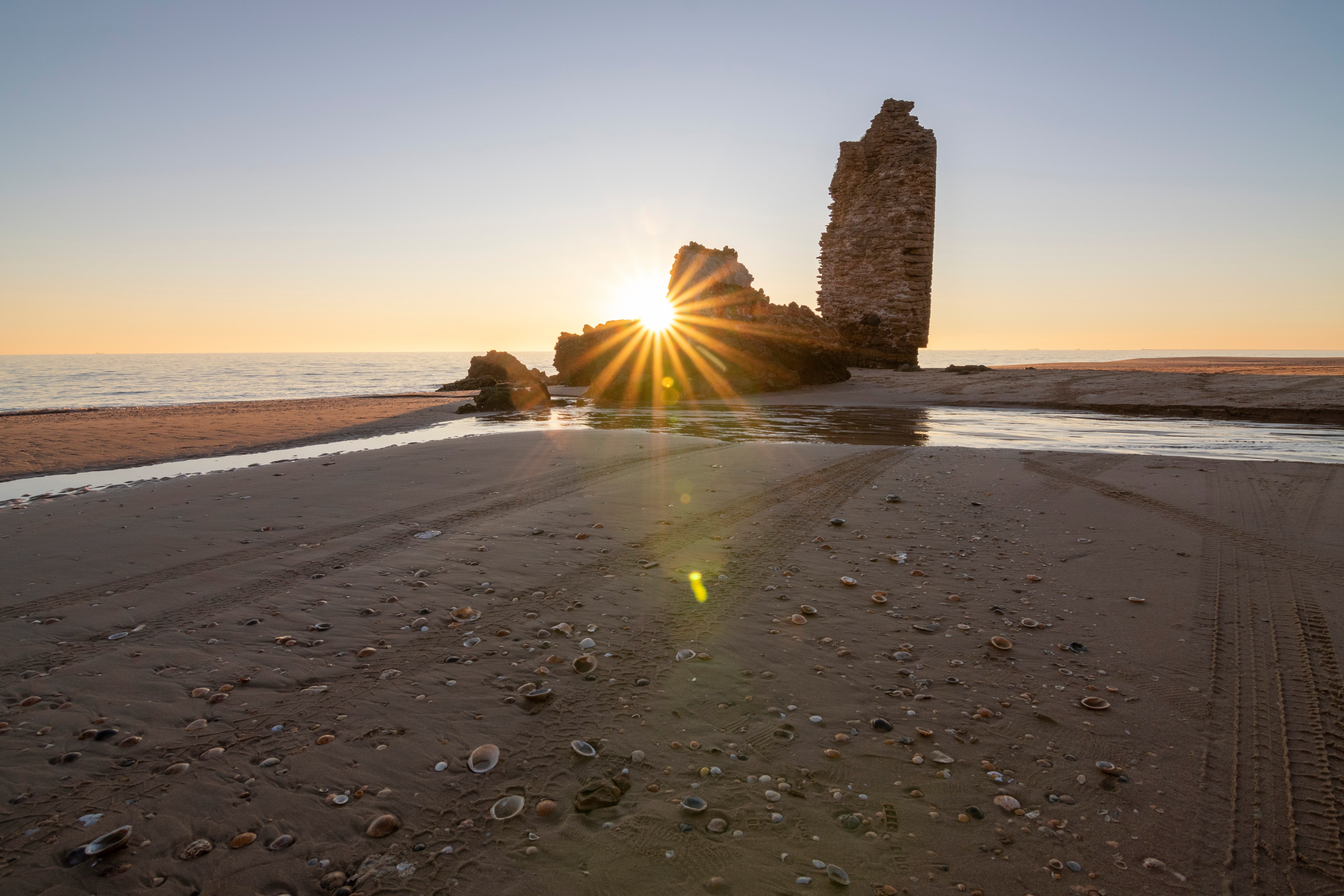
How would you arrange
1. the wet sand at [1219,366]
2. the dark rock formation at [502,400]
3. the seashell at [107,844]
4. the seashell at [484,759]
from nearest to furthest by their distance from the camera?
the seashell at [107,844]
the seashell at [484,759]
the dark rock formation at [502,400]
the wet sand at [1219,366]

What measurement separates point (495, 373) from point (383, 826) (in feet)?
88.5

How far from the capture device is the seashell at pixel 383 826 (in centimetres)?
218

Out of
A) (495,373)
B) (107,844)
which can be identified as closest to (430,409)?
(495,373)

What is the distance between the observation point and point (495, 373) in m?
27.8

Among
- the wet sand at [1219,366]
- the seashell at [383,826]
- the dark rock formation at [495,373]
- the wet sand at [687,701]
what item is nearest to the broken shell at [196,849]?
the wet sand at [687,701]

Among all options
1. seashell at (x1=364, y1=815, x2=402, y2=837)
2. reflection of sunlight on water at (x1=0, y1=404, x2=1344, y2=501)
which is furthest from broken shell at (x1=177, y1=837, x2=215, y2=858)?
reflection of sunlight on water at (x1=0, y1=404, x2=1344, y2=501)

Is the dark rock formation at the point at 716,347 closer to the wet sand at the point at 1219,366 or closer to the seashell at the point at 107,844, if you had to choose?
the wet sand at the point at 1219,366

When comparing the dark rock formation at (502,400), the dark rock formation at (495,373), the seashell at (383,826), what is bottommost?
the seashell at (383,826)

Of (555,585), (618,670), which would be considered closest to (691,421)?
(555,585)

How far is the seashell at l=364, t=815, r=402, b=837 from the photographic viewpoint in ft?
7.16

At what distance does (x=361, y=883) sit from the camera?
6.56ft

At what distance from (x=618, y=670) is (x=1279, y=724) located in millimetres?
3047

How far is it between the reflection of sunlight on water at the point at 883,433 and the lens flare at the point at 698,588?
22.0 ft

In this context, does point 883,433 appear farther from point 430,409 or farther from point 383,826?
point 430,409
